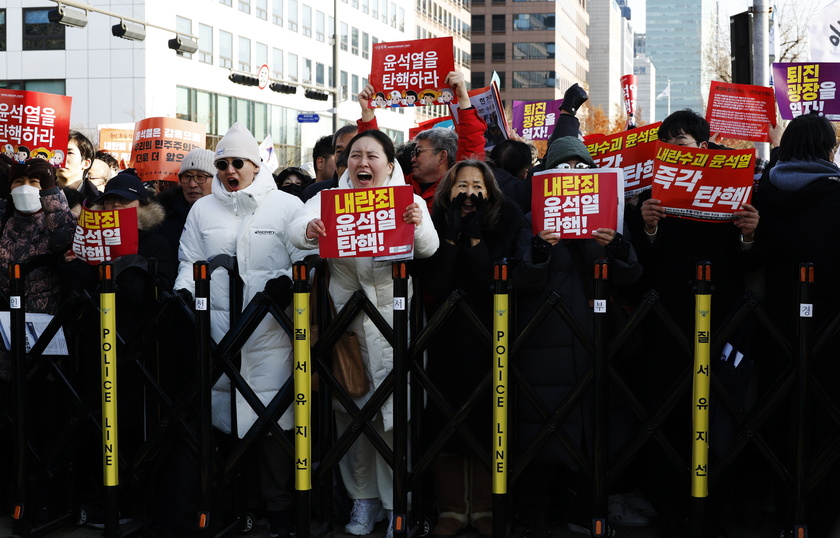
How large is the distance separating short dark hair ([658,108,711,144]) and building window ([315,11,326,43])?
5263 cm

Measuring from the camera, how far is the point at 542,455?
16.4ft

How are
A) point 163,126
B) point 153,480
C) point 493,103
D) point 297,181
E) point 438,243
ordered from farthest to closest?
point 163,126
point 297,181
point 493,103
point 153,480
point 438,243

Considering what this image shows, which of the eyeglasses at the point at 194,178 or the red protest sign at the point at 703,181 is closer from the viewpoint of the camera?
the red protest sign at the point at 703,181

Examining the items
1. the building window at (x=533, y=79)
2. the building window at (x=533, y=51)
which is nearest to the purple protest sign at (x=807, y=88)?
the building window at (x=533, y=79)

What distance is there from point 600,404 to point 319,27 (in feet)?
177

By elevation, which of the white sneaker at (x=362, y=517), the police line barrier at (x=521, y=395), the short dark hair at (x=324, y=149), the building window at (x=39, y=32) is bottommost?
the white sneaker at (x=362, y=517)

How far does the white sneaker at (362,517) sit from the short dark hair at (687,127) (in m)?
2.68

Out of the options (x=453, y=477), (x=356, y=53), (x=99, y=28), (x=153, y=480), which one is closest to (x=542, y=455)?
(x=453, y=477)

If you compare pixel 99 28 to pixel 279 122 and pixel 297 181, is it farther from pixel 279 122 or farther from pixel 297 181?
pixel 297 181

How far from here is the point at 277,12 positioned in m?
51.7

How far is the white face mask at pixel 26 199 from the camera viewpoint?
18.3ft

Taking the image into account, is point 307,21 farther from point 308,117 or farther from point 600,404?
point 600,404

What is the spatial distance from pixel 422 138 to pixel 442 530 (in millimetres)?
2527

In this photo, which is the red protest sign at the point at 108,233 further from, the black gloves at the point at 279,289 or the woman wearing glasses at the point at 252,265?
the black gloves at the point at 279,289
